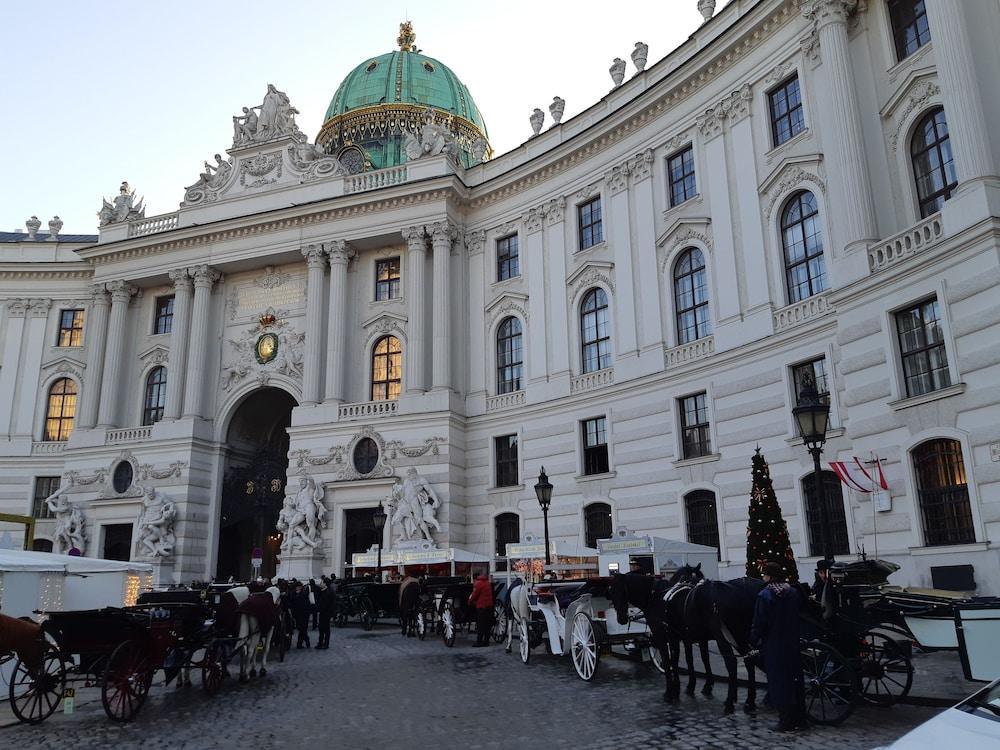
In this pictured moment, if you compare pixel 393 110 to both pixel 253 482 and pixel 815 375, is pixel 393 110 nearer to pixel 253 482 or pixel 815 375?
pixel 253 482

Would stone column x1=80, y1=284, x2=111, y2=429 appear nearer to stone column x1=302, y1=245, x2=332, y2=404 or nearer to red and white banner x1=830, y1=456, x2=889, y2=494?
stone column x1=302, y1=245, x2=332, y2=404

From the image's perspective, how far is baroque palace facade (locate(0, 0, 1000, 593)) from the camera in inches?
742

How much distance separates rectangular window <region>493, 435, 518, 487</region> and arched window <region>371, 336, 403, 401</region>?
5.88 meters

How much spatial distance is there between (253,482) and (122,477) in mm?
6200

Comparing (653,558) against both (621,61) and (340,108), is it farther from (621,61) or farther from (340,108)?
(340,108)

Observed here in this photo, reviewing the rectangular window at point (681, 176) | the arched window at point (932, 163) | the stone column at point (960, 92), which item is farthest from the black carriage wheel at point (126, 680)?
the rectangular window at point (681, 176)

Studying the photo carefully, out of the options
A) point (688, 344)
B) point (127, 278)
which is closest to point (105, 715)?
point (688, 344)

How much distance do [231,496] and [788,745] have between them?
3540cm

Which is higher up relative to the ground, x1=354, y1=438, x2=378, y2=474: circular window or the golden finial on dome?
the golden finial on dome

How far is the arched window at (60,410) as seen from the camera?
4434 cm

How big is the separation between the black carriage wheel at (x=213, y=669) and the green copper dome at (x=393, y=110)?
118ft

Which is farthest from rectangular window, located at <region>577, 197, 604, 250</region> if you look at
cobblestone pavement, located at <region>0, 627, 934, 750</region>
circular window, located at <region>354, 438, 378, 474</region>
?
cobblestone pavement, located at <region>0, 627, 934, 750</region>

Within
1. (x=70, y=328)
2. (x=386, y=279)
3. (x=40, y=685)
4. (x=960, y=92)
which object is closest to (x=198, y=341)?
(x=386, y=279)

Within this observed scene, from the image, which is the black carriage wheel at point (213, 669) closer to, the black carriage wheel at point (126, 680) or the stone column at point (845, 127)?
the black carriage wheel at point (126, 680)
